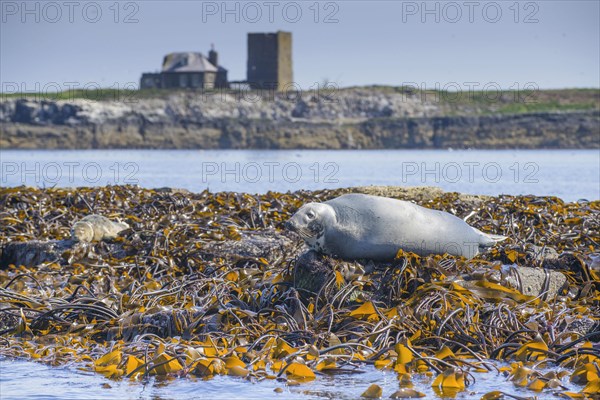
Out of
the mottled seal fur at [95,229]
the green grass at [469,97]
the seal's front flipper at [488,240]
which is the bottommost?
the mottled seal fur at [95,229]

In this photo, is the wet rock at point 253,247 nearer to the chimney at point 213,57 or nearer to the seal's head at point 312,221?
the seal's head at point 312,221

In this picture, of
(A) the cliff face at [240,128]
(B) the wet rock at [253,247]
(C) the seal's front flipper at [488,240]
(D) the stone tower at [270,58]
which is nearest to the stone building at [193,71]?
(A) the cliff face at [240,128]

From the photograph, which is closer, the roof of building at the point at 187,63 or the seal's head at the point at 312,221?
the seal's head at the point at 312,221

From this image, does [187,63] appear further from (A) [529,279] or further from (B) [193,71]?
(A) [529,279]

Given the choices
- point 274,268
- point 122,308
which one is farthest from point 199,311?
point 274,268

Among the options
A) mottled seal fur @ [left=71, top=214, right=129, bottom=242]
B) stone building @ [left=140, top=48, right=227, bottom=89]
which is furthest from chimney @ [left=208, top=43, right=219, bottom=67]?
mottled seal fur @ [left=71, top=214, right=129, bottom=242]

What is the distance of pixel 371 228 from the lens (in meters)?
6.80

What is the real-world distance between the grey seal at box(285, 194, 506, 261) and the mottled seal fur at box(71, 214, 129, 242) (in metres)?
3.69

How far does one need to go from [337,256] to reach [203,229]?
3.26m

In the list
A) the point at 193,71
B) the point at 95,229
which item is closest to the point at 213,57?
the point at 193,71

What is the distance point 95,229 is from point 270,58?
263 feet

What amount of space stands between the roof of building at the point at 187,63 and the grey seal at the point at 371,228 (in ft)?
271

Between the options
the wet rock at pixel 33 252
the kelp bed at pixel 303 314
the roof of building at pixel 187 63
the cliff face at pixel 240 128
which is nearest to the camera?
the kelp bed at pixel 303 314

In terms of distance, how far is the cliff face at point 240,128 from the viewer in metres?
89.3
